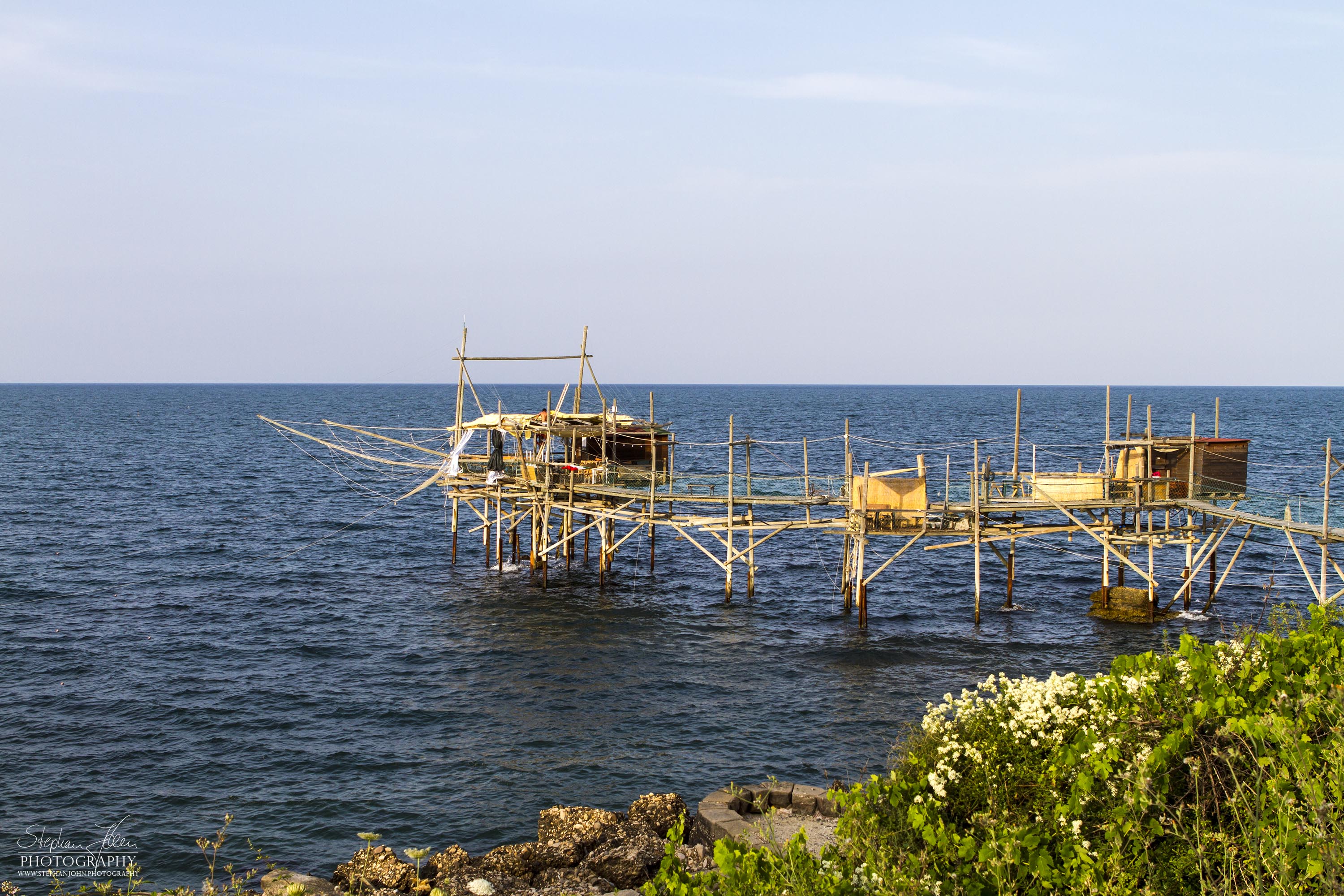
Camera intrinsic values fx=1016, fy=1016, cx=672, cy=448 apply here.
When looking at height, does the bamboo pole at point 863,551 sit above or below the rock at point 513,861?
above

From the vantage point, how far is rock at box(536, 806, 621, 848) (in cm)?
1548

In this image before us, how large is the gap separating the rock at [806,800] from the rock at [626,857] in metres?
2.10

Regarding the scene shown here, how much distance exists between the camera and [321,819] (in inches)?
703

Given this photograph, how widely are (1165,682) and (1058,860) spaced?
2.21m

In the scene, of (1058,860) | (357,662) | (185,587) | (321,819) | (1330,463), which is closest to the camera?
(1058,860)

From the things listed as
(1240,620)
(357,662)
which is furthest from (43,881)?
(1240,620)

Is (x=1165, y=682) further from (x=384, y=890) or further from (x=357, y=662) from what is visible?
(x=357, y=662)

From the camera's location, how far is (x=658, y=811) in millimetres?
16250

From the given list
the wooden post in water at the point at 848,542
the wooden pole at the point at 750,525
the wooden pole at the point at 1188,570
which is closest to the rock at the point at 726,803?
the wooden post in water at the point at 848,542

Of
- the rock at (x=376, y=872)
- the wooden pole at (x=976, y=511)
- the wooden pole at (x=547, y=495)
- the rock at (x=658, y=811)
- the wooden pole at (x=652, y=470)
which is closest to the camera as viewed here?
the rock at (x=376, y=872)

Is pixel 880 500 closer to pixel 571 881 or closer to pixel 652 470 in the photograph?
pixel 652 470

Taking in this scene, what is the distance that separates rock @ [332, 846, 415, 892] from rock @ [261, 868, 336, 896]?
43cm

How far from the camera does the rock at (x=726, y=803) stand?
15.0 meters

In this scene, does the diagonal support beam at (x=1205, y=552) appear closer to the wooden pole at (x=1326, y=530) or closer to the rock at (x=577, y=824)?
the wooden pole at (x=1326, y=530)
